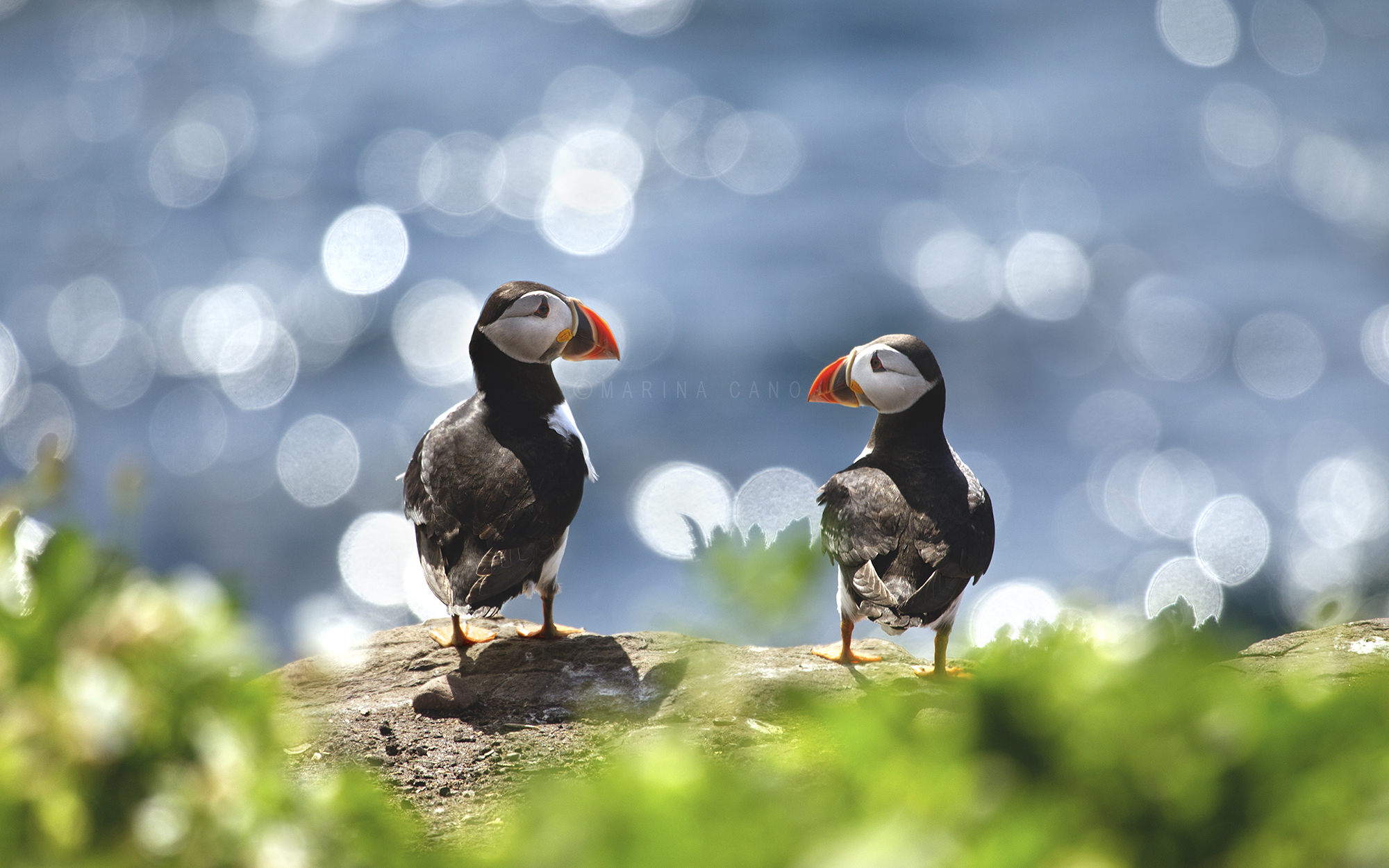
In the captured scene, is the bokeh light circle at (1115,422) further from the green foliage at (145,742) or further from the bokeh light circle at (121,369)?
the green foliage at (145,742)

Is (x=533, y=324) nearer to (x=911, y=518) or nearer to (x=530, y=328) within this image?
(x=530, y=328)

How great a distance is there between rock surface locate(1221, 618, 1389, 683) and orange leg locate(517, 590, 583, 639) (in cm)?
283

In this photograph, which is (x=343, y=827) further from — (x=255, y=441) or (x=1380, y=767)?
(x=255, y=441)

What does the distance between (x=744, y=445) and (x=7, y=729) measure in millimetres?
10471

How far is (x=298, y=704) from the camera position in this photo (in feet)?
15.4

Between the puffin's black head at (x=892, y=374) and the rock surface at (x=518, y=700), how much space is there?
1.21 m

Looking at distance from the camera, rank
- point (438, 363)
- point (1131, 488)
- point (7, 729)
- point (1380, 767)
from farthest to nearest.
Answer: point (438, 363)
point (1131, 488)
point (1380, 767)
point (7, 729)

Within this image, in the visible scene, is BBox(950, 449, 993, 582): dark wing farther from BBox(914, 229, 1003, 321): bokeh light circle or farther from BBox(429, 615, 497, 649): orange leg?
BBox(914, 229, 1003, 321): bokeh light circle

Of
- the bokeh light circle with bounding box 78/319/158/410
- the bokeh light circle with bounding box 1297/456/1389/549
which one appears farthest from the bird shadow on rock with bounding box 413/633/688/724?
the bokeh light circle with bounding box 78/319/158/410

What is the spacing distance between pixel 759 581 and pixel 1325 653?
3156 mm

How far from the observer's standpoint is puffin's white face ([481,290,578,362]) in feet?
18.5

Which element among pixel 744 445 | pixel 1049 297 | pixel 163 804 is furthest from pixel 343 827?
pixel 1049 297

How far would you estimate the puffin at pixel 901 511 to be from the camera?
4.69m

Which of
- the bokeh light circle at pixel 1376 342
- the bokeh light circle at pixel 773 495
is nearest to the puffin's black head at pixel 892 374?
the bokeh light circle at pixel 773 495
